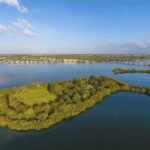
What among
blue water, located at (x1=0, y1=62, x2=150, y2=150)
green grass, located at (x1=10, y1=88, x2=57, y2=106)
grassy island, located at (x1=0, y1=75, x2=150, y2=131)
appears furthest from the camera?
green grass, located at (x1=10, y1=88, x2=57, y2=106)

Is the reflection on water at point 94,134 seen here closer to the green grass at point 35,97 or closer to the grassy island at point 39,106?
the grassy island at point 39,106

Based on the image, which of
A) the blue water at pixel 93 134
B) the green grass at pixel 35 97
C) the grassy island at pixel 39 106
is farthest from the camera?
the green grass at pixel 35 97

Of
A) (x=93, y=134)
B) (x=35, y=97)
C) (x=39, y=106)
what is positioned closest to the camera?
(x=93, y=134)

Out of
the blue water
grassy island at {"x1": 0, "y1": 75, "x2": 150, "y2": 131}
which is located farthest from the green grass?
the blue water

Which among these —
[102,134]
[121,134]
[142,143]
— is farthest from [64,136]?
[142,143]

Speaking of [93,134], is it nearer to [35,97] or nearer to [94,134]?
[94,134]

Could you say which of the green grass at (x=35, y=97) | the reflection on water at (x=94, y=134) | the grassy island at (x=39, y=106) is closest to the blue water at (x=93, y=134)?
the reflection on water at (x=94, y=134)

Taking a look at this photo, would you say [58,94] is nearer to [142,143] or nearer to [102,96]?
[102,96]

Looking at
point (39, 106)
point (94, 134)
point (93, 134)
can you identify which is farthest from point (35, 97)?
point (94, 134)

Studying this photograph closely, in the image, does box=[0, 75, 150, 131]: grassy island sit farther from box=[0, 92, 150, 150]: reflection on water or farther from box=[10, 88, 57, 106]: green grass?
box=[0, 92, 150, 150]: reflection on water
